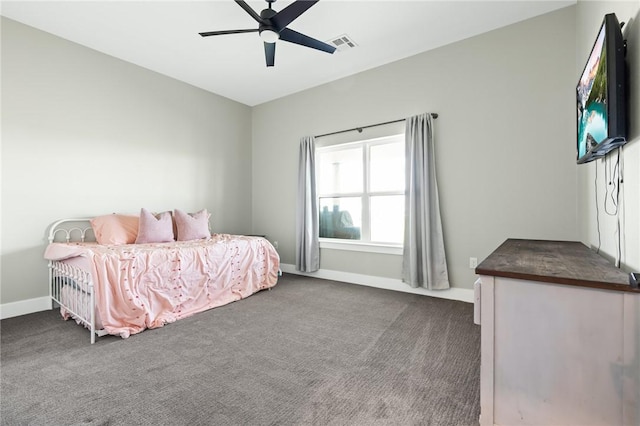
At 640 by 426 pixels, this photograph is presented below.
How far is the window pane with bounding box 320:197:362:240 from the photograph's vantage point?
4055 mm

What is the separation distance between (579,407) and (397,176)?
287 cm

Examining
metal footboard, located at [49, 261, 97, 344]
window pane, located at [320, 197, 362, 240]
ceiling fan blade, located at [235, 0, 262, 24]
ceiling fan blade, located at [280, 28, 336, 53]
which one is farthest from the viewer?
window pane, located at [320, 197, 362, 240]

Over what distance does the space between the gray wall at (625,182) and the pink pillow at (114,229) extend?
4.07 meters

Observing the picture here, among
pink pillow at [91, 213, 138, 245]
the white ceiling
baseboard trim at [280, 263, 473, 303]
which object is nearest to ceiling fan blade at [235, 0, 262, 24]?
the white ceiling

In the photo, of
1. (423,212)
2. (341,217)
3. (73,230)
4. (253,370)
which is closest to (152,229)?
(73,230)

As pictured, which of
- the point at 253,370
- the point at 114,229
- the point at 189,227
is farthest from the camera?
the point at 189,227

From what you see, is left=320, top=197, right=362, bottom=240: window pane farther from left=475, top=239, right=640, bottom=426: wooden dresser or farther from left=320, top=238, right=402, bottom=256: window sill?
left=475, top=239, right=640, bottom=426: wooden dresser

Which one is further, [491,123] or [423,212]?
[423,212]

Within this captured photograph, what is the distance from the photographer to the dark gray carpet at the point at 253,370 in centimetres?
141

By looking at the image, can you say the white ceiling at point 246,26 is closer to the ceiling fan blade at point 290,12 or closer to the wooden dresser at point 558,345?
the ceiling fan blade at point 290,12

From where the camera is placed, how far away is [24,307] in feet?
9.27

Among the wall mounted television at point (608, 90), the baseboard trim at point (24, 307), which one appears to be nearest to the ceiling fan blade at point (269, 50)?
the wall mounted television at point (608, 90)

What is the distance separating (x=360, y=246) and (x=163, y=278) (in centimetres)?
239

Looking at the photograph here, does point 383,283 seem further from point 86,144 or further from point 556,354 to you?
point 86,144
